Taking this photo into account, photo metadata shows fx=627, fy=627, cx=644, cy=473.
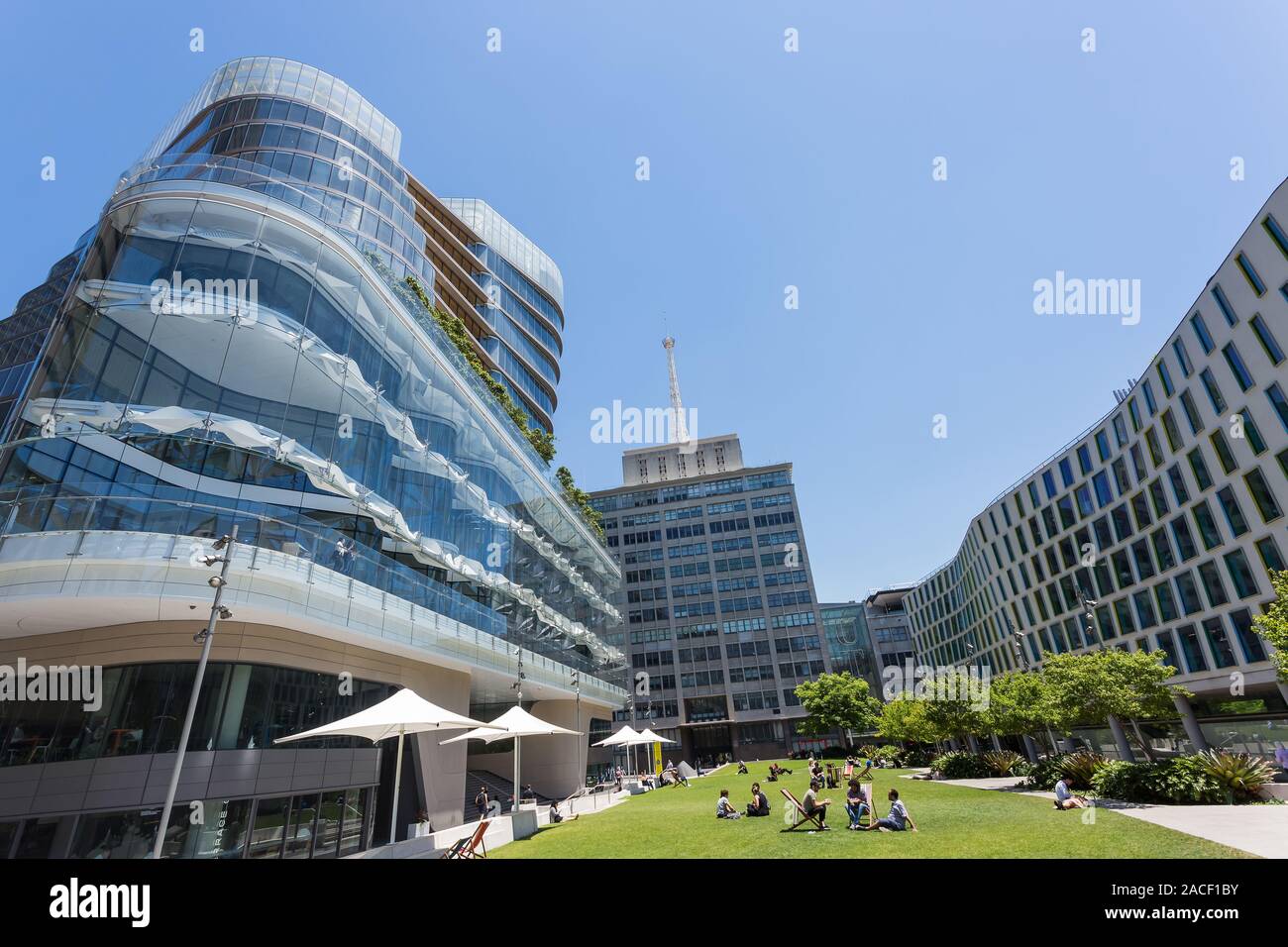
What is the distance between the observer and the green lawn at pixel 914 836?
36.5 feet

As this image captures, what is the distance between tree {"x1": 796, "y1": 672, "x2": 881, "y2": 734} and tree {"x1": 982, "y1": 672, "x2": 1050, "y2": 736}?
89.0 feet

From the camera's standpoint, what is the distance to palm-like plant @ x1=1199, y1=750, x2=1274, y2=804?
1597 cm

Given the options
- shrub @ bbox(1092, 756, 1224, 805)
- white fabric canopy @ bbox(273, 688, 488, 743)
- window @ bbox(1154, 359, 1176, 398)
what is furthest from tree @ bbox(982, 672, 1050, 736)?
white fabric canopy @ bbox(273, 688, 488, 743)

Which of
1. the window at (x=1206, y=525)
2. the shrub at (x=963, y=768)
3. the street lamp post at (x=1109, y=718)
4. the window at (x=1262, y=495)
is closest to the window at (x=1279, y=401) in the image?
the window at (x=1262, y=495)

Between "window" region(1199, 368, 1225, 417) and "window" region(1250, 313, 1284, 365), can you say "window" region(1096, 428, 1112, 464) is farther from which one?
"window" region(1250, 313, 1284, 365)

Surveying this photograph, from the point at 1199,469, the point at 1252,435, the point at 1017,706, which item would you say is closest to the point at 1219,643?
the point at 1199,469

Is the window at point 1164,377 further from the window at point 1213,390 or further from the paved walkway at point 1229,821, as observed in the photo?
the paved walkway at point 1229,821

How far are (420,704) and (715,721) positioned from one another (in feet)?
209

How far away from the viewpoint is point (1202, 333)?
3288cm

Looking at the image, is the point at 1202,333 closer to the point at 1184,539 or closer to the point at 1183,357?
the point at 1183,357

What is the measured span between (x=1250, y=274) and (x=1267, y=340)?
331cm

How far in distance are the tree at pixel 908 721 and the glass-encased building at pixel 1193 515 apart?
20.5 feet

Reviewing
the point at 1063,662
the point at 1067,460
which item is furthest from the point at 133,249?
the point at 1067,460

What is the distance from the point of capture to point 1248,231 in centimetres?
2908
